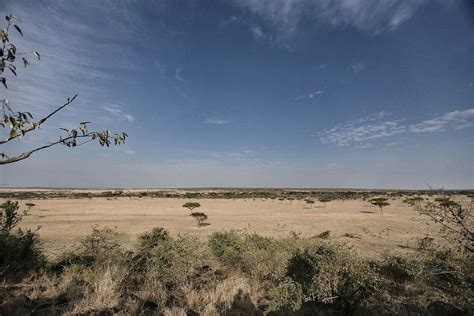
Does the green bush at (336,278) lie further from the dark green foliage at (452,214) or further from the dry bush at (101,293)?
the dry bush at (101,293)

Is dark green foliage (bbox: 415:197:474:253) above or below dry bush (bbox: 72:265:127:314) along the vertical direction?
above

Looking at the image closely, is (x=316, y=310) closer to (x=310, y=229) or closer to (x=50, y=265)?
(x=50, y=265)

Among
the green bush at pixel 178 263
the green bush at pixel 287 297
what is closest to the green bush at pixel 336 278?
the green bush at pixel 287 297

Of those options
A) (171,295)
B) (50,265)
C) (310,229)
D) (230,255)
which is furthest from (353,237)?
(50,265)

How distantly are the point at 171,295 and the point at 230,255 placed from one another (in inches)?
132

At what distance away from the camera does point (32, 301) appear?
20.0ft


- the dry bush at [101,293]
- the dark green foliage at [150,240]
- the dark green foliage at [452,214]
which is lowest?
the dry bush at [101,293]

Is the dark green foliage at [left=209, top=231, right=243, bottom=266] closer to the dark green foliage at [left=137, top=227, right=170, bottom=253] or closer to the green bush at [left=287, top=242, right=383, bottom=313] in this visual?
the dark green foliage at [left=137, top=227, right=170, bottom=253]

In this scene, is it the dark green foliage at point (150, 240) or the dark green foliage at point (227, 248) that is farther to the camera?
the dark green foliage at point (150, 240)

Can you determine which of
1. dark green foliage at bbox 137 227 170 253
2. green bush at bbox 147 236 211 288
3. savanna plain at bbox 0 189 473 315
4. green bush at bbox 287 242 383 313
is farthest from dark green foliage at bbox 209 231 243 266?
green bush at bbox 287 242 383 313

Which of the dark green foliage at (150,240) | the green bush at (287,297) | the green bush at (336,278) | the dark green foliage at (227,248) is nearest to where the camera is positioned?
the green bush at (287,297)

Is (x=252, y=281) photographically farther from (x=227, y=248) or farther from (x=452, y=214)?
(x=452, y=214)

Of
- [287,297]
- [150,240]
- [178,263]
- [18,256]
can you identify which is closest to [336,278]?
[287,297]

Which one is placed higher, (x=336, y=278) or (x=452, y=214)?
(x=452, y=214)
